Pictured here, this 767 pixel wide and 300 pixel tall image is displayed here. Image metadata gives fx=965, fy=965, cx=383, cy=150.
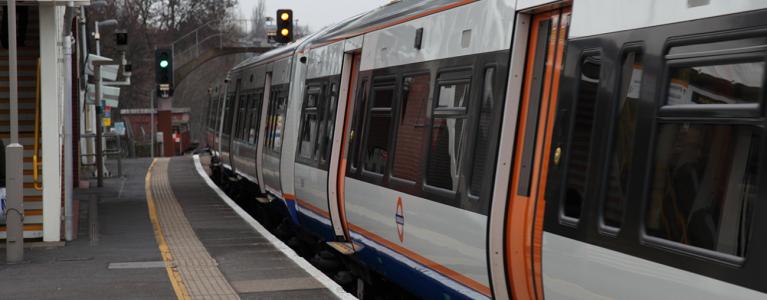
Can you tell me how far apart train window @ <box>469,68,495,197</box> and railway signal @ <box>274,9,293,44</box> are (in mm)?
12164

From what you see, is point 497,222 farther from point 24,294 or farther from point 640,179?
point 24,294

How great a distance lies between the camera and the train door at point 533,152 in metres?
5.29

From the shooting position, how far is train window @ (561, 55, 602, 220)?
4.84 m

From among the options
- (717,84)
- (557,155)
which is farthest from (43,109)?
(717,84)

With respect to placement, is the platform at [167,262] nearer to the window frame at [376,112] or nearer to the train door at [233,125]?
the window frame at [376,112]

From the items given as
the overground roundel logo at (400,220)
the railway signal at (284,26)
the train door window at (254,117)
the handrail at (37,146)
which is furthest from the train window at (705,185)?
the railway signal at (284,26)

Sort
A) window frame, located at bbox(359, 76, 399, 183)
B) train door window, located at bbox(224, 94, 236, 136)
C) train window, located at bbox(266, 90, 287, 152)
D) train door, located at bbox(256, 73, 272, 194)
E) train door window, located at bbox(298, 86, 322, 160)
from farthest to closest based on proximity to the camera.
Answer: train door window, located at bbox(224, 94, 236, 136) < train door, located at bbox(256, 73, 272, 194) < train window, located at bbox(266, 90, 287, 152) < train door window, located at bbox(298, 86, 322, 160) < window frame, located at bbox(359, 76, 399, 183)

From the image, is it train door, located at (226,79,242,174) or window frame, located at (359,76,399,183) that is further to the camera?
train door, located at (226,79,242,174)

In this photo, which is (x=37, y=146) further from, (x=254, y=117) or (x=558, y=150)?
(x=558, y=150)

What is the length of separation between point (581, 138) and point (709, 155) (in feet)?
3.19

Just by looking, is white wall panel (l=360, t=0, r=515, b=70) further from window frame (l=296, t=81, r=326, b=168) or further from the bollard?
the bollard

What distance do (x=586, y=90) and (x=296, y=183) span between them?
24.1 feet

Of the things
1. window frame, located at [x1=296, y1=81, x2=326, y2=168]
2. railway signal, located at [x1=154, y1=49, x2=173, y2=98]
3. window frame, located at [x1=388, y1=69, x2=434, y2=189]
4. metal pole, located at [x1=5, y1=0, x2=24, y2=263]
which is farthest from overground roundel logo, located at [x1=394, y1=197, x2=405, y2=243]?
railway signal, located at [x1=154, y1=49, x2=173, y2=98]

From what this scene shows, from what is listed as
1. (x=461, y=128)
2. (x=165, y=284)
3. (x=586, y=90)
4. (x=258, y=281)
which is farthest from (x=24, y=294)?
(x=586, y=90)
